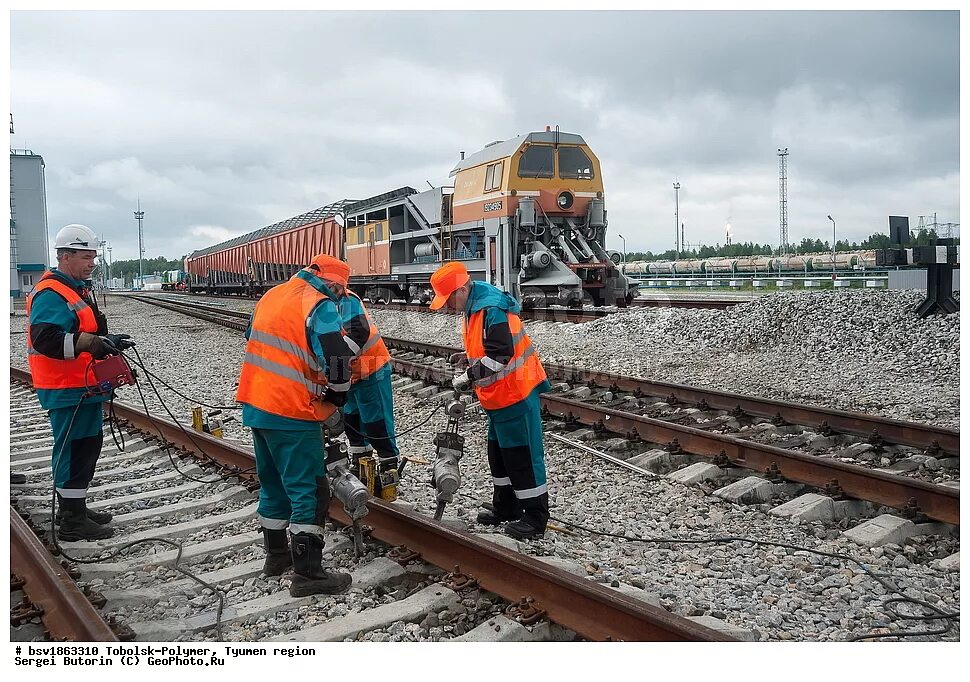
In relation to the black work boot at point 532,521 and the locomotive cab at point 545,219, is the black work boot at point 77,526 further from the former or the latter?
the locomotive cab at point 545,219

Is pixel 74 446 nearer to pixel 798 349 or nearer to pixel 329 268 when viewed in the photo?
pixel 329 268

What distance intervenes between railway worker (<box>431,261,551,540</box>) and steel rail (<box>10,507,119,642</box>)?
88.6 inches

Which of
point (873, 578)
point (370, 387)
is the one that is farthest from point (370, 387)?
point (873, 578)

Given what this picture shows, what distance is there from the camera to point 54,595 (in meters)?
3.46

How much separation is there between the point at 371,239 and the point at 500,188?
6.38 metres

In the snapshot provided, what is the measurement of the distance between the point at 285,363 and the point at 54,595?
1522mm

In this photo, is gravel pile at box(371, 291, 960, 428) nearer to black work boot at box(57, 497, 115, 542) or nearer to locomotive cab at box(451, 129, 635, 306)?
locomotive cab at box(451, 129, 635, 306)

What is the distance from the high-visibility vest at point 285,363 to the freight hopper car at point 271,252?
15.9 metres

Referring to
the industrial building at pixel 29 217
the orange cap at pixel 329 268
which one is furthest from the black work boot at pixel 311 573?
the industrial building at pixel 29 217

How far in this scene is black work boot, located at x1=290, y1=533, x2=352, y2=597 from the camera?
364 cm

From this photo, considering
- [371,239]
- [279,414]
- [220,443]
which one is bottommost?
[220,443]

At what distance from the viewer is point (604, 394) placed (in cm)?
829
